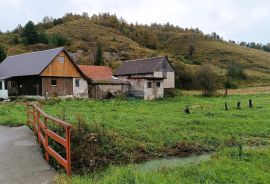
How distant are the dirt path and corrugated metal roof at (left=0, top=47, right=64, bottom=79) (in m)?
22.8

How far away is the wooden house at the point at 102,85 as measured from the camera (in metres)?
37.4

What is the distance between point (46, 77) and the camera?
33.3m

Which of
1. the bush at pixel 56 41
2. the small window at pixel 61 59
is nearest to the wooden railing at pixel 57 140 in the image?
the small window at pixel 61 59

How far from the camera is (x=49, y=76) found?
1312 inches

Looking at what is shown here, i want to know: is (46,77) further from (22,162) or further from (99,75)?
(22,162)

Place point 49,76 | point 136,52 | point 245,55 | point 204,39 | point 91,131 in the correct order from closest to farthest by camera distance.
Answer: point 91,131, point 49,76, point 136,52, point 245,55, point 204,39

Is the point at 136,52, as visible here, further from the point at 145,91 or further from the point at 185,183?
the point at 185,183

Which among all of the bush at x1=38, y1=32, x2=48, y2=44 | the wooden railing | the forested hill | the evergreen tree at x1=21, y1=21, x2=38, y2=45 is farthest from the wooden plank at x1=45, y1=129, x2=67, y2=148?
the bush at x1=38, y1=32, x2=48, y2=44

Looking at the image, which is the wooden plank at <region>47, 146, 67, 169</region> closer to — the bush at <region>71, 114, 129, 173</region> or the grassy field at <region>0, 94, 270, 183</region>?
the grassy field at <region>0, 94, 270, 183</region>

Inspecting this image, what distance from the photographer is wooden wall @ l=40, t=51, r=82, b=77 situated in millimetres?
33250

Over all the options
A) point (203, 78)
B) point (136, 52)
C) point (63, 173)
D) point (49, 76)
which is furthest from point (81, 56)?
point (63, 173)

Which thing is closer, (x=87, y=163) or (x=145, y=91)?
(x=87, y=163)

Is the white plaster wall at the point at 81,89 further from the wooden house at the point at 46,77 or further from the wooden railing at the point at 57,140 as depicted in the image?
the wooden railing at the point at 57,140

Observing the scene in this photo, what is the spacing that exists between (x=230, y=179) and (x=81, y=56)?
62.9 metres
